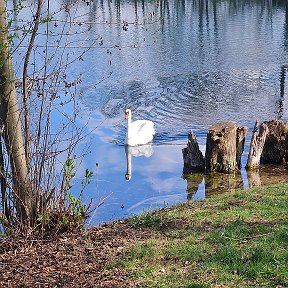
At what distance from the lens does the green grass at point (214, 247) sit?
16.8 ft

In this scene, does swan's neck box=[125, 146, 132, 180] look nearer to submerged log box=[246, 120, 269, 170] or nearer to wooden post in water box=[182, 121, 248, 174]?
wooden post in water box=[182, 121, 248, 174]

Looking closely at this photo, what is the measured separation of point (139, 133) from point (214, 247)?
773 cm

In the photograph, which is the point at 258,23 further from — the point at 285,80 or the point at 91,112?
the point at 91,112

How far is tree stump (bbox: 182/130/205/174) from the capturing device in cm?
1194

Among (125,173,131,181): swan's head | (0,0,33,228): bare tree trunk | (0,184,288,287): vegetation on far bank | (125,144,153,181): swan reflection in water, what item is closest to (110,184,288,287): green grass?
(0,184,288,287): vegetation on far bank

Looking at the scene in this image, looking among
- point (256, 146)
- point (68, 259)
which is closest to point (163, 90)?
point (256, 146)

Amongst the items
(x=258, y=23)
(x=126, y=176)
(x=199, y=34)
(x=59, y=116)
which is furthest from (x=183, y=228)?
(x=258, y=23)

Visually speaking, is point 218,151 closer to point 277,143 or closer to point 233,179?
point 233,179

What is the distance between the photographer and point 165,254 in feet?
18.9

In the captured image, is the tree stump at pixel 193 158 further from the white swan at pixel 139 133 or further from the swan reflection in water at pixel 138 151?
the white swan at pixel 139 133

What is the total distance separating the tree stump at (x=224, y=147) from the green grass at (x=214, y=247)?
4.00 metres

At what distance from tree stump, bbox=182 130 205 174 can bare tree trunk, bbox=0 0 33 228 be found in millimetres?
5901

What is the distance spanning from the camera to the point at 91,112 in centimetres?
1603

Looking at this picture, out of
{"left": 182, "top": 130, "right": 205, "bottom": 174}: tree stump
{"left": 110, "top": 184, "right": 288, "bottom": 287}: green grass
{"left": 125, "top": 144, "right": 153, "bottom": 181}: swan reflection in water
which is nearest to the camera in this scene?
{"left": 110, "top": 184, "right": 288, "bottom": 287}: green grass
